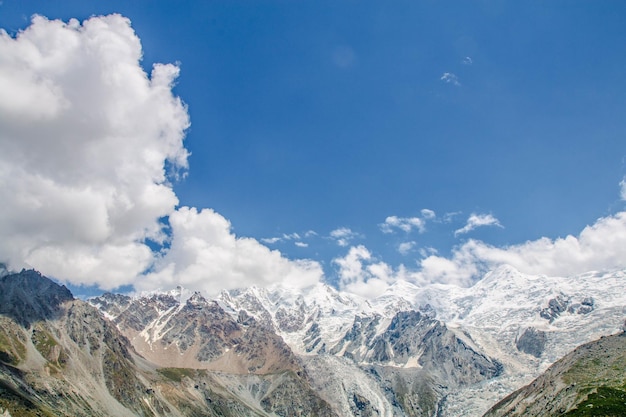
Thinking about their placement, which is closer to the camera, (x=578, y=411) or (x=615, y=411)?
(x=615, y=411)

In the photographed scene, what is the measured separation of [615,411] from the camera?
17950cm

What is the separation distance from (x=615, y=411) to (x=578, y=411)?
1571 cm

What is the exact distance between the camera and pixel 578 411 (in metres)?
193
